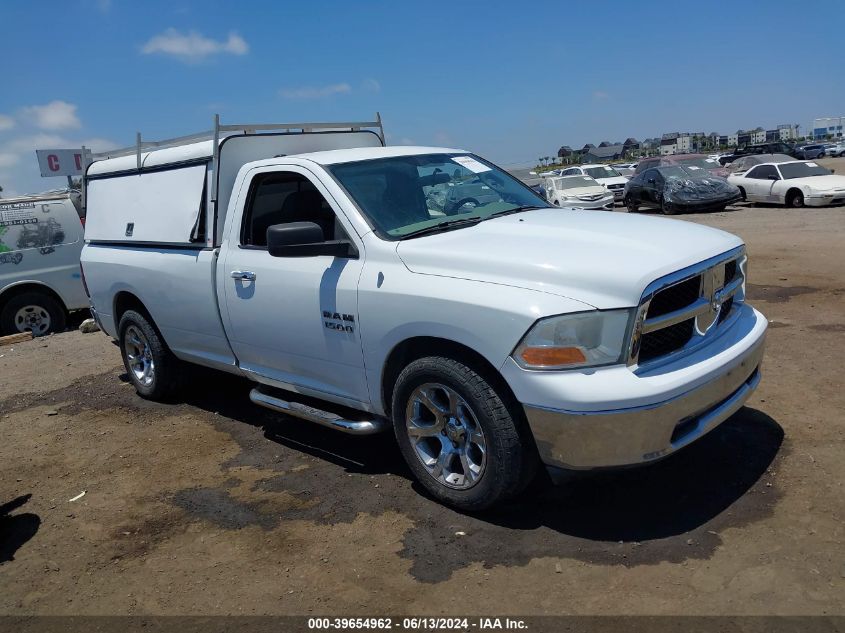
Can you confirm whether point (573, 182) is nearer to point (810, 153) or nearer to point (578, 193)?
point (578, 193)

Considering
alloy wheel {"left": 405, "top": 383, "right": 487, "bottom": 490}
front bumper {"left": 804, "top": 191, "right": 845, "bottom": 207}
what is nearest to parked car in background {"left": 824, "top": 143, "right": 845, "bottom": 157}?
front bumper {"left": 804, "top": 191, "right": 845, "bottom": 207}

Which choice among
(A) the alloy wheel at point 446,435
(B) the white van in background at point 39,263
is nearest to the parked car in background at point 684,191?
(B) the white van in background at point 39,263

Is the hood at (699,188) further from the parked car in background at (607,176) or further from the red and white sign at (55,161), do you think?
the red and white sign at (55,161)

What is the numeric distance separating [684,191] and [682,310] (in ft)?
64.8

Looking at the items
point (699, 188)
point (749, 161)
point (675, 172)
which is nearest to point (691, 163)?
point (749, 161)

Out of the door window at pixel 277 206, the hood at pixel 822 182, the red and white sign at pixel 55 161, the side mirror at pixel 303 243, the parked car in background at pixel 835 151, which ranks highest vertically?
the red and white sign at pixel 55 161

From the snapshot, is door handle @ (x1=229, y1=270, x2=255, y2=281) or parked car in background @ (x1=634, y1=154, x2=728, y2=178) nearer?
door handle @ (x1=229, y1=270, x2=255, y2=281)

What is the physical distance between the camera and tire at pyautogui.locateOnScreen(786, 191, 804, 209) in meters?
20.8

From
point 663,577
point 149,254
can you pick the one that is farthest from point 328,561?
point 149,254

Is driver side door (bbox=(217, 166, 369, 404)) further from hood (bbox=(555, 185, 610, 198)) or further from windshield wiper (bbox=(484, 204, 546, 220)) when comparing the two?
hood (bbox=(555, 185, 610, 198))

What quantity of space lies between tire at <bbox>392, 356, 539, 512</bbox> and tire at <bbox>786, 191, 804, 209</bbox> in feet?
65.9

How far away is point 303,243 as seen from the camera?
431cm

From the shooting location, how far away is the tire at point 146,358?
6.42m

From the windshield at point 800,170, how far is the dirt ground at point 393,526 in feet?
57.8
